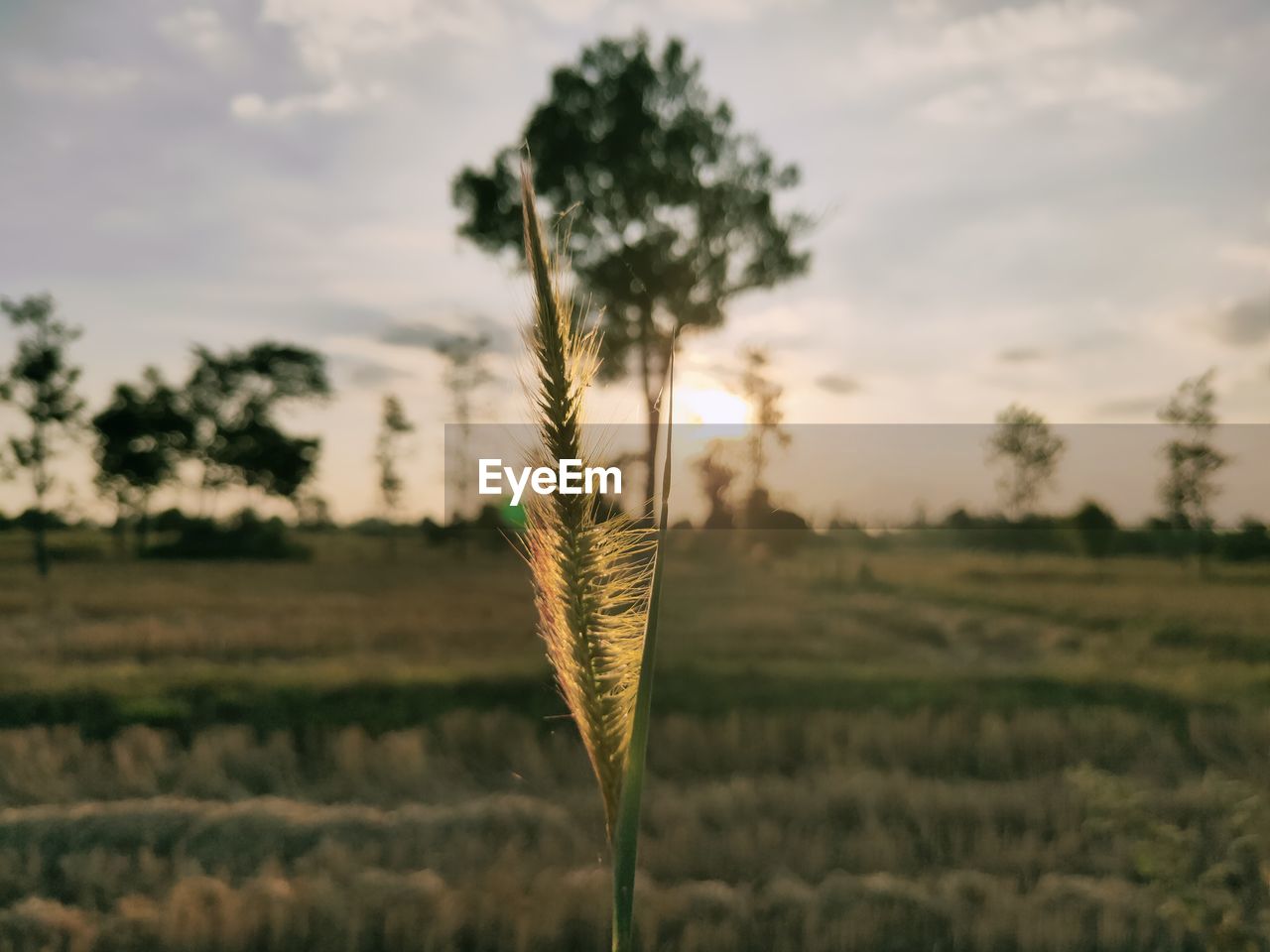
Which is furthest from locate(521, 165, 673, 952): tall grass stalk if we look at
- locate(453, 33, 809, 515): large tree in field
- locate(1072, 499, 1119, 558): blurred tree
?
locate(1072, 499, 1119, 558): blurred tree

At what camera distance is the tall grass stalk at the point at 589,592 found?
3.93 ft

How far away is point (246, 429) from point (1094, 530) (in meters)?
54.2

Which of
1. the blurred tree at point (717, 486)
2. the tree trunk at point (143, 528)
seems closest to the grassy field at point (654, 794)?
the blurred tree at point (717, 486)

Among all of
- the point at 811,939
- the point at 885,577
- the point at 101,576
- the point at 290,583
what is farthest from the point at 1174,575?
the point at 101,576

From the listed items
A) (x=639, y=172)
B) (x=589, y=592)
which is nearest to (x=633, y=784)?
(x=589, y=592)

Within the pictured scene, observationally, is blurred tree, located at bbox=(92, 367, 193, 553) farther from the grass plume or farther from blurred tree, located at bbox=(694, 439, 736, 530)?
the grass plume

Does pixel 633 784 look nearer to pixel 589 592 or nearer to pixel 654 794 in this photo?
pixel 589 592

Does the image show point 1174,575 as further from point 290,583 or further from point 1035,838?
point 1035,838

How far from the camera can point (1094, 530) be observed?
148 ft

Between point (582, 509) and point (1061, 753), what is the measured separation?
8855 millimetres

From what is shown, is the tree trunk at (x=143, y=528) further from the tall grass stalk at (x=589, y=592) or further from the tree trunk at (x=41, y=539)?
the tall grass stalk at (x=589, y=592)

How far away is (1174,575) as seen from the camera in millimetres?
37750

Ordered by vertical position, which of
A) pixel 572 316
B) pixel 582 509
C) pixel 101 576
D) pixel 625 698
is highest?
pixel 572 316

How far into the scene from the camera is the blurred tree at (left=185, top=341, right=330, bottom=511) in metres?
65.8
